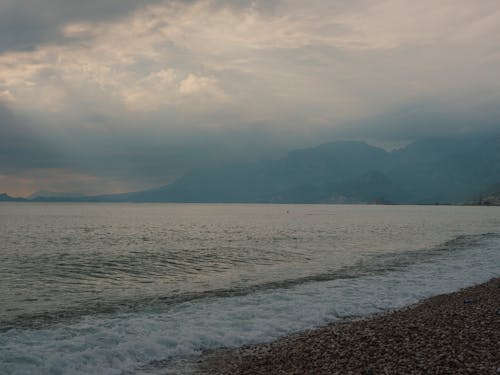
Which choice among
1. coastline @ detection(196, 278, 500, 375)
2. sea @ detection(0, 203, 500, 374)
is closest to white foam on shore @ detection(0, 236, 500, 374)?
sea @ detection(0, 203, 500, 374)

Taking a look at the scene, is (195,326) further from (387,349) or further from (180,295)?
(387,349)

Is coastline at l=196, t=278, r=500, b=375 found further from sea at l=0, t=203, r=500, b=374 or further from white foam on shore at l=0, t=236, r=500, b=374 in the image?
white foam on shore at l=0, t=236, r=500, b=374

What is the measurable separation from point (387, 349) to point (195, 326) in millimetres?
8988

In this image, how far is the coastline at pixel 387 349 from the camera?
38.2 feet

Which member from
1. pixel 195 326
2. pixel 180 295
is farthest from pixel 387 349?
pixel 180 295

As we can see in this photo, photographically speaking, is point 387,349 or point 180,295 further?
point 180,295

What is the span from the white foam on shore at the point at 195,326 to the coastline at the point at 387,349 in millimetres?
1629

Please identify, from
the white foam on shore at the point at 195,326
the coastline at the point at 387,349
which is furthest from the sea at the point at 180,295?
the coastline at the point at 387,349

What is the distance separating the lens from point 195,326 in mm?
18641

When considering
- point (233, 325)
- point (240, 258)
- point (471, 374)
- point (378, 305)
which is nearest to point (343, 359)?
point (471, 374)

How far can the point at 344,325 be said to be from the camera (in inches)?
730

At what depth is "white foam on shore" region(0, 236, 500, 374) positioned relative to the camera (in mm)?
14672

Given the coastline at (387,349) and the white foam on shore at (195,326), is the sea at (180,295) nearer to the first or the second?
the white foam on shore at (195,326)

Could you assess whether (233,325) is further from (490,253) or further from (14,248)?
(14,248)
